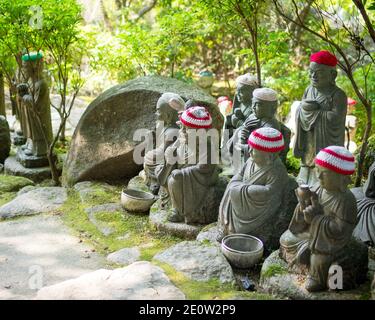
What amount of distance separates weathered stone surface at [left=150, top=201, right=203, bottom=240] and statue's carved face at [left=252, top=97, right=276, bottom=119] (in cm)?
169

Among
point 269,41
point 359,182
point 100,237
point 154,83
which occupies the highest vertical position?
point 269,41

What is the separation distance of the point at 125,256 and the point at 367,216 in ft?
9.71

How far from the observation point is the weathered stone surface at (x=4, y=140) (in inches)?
421

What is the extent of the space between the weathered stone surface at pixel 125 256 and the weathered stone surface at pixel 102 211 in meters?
0.70

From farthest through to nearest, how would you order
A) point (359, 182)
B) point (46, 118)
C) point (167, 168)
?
1. point (46, 118)
2. point (359, 182)
3. point (167, 168)

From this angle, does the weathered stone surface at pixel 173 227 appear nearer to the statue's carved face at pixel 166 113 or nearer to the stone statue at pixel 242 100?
the statue's carved face at pixel 166 113

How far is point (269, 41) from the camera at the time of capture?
390 inches

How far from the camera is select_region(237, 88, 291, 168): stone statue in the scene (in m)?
6.52

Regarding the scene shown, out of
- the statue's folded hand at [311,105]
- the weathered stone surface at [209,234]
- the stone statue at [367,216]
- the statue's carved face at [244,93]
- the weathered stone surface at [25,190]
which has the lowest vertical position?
the weathered stone surface at [25,190]

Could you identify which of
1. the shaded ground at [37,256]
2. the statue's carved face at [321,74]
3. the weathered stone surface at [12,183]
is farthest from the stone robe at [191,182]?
the weathered stone surface at [12,183]

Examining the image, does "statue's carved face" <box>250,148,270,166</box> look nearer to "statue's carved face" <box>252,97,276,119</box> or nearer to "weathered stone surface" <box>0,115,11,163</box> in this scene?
"statue's carved face" <box>252,97,276,119</box>

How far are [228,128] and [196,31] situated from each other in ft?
13.8
